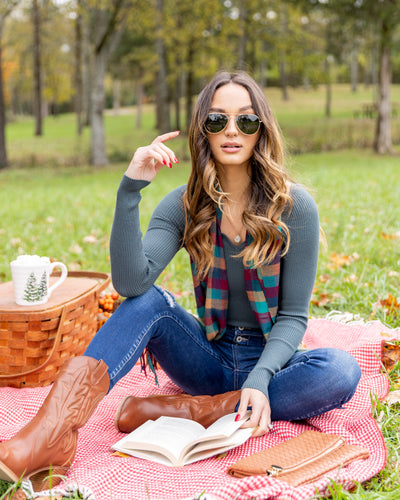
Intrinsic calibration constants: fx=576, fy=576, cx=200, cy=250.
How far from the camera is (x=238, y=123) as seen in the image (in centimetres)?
Answer: 227

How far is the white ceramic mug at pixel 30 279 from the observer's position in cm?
268

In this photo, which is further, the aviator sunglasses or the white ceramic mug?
the white ceramic mug

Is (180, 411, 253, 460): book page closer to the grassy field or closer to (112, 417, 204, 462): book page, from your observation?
(112, 417, 204, 462): book page

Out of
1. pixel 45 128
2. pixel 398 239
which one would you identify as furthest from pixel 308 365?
pixel 45 128

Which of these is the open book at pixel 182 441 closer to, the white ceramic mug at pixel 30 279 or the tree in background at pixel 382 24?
the white ceramic mug at pixel 30 279

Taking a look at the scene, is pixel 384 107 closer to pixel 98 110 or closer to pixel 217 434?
pixel 98 110

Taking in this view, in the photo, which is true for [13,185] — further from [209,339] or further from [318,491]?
[318,491]

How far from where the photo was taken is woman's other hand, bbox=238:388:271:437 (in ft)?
6.77

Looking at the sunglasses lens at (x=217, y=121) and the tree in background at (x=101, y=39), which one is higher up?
the tree in background at (x=101, y=39)

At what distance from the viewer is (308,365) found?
85.3 inches

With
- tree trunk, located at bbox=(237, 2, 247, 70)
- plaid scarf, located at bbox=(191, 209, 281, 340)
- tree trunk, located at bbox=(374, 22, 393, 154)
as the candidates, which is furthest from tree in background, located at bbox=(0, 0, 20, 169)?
plaid scarf, located at bbox=(191, 209, 281, 340)

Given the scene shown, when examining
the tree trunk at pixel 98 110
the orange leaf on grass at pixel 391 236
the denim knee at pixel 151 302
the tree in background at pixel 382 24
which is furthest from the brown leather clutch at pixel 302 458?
the tree in background at pixel 382 24

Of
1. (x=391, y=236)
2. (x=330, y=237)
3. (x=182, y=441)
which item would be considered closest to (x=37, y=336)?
(x=182, y=441)

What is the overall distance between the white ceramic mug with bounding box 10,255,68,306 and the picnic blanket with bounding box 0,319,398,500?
1.41 feet
